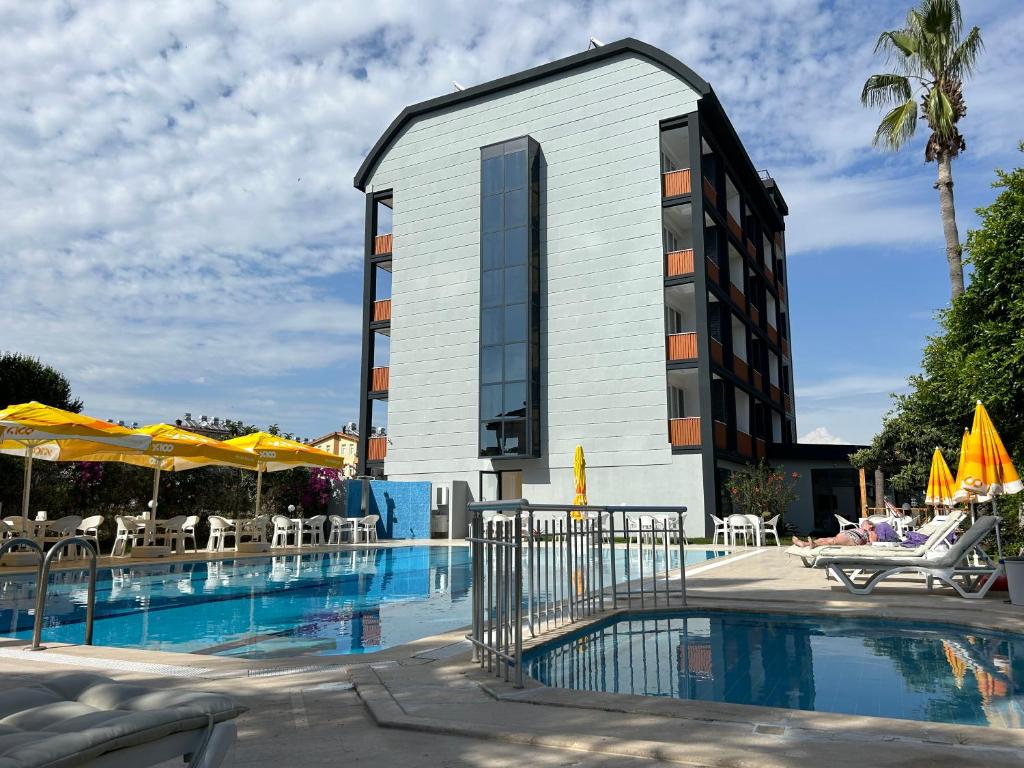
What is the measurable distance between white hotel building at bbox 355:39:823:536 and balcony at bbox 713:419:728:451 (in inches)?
4.6

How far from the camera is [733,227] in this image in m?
29.7

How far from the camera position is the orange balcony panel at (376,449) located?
30.0m

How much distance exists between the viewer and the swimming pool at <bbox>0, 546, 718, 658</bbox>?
24.2 ft

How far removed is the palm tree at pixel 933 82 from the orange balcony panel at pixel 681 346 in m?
7.94

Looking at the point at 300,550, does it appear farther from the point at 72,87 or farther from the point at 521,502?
the point at 521,502

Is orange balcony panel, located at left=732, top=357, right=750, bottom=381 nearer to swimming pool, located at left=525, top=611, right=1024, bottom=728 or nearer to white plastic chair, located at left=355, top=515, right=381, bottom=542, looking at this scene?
white plastic chair, located at left=355, top=515, right=381, bottom=542

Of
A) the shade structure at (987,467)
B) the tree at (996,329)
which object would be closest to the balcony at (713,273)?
the tree at (996,329)

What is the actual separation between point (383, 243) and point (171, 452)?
18.2 metres

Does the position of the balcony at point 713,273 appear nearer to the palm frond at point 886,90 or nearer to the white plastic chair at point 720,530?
the palm frond at point 886,90

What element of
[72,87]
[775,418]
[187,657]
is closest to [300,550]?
[72,87]

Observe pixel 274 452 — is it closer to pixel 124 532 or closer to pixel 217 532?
pixel 217 532

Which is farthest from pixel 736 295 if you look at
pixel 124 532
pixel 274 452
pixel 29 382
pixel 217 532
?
pixel 29 382

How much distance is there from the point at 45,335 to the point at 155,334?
571 cm

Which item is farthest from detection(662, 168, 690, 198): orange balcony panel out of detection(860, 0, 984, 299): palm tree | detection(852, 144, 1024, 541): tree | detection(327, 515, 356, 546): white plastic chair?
detection(327, 515, 356, 546): white plastic chair
